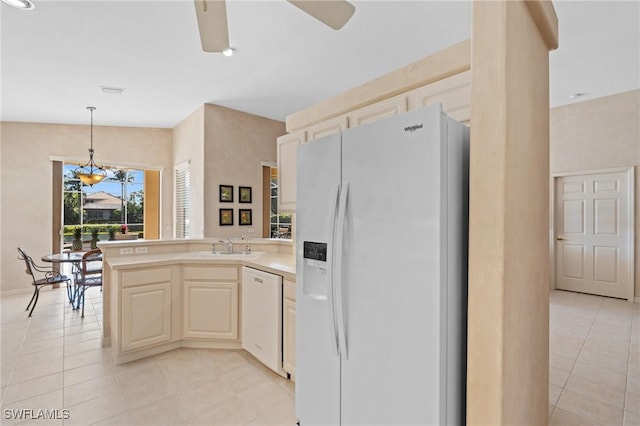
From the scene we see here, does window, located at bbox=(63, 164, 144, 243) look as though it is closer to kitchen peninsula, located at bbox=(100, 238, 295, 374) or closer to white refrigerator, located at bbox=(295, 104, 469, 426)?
kitchen peninsula, located at bbox=(100, 238, 295, 374)

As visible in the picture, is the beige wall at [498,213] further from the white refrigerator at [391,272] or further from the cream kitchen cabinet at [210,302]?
the cream kitchen cabinet at [210,302]

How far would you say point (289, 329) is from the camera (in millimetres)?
2512

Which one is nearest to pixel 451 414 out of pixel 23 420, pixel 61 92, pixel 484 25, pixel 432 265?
pixel 432 265

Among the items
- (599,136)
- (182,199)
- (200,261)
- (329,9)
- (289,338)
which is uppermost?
(599,136)

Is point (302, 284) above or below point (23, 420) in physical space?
above

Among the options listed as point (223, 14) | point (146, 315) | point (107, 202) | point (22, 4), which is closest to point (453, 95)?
point (223, 14)

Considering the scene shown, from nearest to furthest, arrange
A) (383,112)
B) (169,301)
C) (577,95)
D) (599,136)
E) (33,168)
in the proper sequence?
(383,112), (169,301), (577,95), (599,136), (33,168)

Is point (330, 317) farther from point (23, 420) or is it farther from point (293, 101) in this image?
point (293, 101)

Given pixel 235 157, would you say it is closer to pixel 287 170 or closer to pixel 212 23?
pixel 287 170

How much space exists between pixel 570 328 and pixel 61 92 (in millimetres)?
6849

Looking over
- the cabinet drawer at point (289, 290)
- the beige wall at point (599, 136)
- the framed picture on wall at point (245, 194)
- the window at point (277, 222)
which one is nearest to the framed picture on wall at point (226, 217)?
the framed picture on wall at point (245, 194)

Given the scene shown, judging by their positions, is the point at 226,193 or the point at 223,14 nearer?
the point at 223,14

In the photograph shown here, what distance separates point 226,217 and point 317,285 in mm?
3739

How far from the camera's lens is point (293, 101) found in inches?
187
